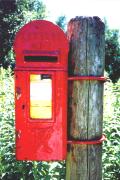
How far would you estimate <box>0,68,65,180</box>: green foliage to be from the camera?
4676 mm

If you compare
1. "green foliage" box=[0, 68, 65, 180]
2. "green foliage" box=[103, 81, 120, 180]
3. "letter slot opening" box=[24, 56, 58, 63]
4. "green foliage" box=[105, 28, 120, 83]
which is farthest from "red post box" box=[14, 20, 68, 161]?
"green foliage" box=[105, 28, 120, 83]

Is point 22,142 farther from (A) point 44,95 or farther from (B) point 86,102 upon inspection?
(B) point 86,102

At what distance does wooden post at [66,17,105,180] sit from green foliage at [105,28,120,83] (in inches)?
1086

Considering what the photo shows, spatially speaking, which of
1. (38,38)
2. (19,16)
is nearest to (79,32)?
(38,38)

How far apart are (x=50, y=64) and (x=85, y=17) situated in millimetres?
397

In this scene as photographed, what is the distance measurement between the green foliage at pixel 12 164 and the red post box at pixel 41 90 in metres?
2.01

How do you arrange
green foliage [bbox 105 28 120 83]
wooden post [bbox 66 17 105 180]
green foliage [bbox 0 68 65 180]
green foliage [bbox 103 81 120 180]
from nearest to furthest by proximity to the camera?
wooden post [bbox 66 17 105 180]
green foliage [bbox 0 68 65 180]
green foliage [bbox 103 81 120 180]
green foliage [bbox 105 28 120 83]

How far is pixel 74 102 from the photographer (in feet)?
8.68

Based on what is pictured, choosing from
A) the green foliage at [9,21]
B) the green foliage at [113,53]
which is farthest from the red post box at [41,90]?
the green foliage at [113,53]

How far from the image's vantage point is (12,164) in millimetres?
5199

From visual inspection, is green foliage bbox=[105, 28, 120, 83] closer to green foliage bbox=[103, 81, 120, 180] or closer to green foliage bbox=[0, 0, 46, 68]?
green foliage bbox=[0, 0, 46, 68]

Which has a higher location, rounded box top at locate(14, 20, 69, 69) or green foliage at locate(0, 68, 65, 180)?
rounded box top at locate(14, 20, 69, 69)

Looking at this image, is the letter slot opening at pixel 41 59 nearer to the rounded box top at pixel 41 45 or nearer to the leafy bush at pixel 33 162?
the rounded box top at pixel 41 45

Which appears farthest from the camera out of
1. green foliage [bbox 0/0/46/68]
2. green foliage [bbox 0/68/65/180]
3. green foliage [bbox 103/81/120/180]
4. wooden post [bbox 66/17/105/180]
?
green foliage [bbox 0/0/46/68]
